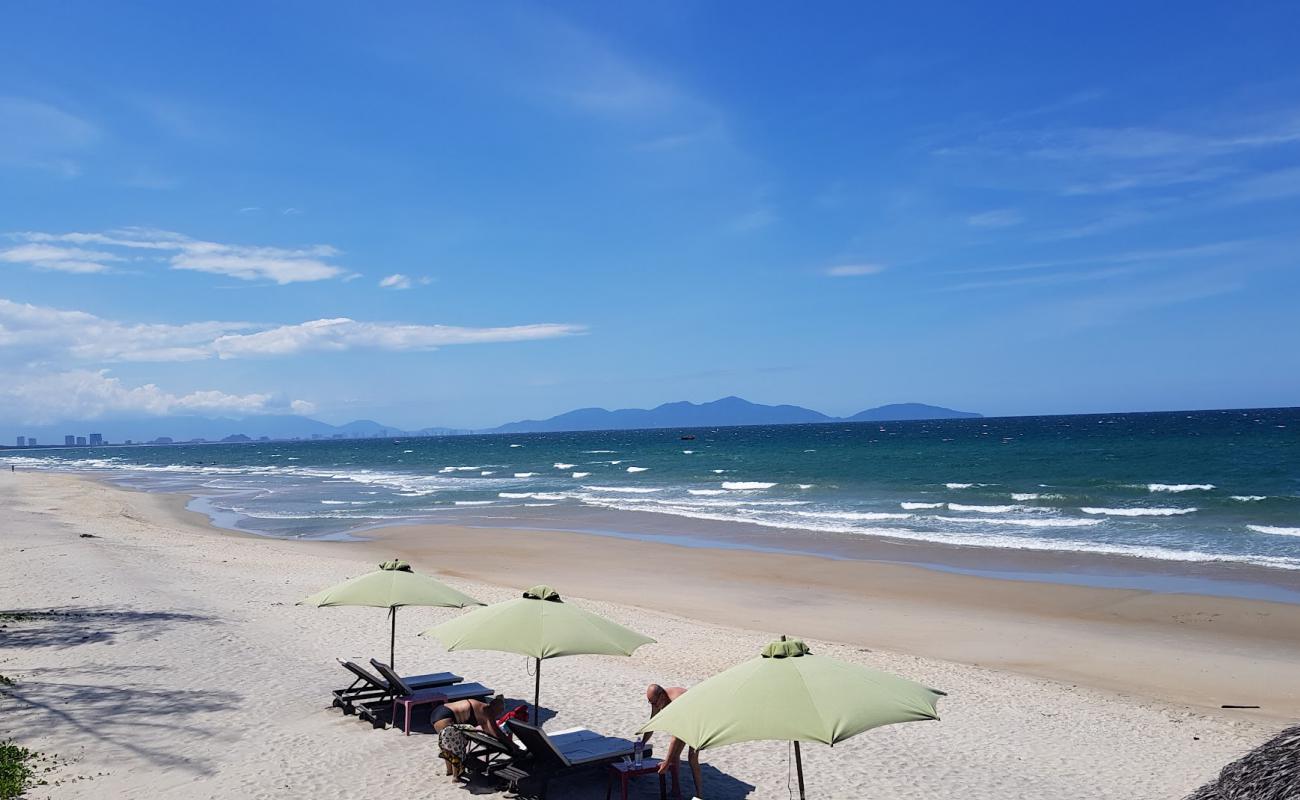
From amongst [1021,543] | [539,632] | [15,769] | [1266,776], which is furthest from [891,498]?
[1266,776]

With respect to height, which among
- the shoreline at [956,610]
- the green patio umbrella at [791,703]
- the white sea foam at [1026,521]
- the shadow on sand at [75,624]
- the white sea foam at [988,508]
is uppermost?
the green patio umbrella at [791,703]

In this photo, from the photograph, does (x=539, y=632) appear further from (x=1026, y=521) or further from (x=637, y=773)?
(x=1026, y=521)

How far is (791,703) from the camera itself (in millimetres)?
5496

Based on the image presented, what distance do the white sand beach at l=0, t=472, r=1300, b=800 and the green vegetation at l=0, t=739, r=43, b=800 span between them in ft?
0.64

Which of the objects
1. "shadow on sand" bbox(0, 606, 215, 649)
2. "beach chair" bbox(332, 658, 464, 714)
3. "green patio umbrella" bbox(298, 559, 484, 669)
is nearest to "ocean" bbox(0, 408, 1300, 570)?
"shadow on sand" bbox(0, 606, 215, 649)

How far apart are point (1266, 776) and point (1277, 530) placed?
1028 inches

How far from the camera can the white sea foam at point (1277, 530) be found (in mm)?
25453

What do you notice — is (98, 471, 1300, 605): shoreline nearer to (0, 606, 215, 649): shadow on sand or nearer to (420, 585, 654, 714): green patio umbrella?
(420, 585, 654, 714): green patio umbrella

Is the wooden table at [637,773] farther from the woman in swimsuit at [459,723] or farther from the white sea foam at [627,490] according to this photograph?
the white sea foam at [627,490]

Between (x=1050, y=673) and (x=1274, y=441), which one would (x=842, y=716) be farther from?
(x=1274, y=441)

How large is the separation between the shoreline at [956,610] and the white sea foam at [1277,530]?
6.10 m

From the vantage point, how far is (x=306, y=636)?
14.0 m

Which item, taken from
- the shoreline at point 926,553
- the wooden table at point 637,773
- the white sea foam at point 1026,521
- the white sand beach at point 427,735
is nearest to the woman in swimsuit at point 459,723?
the white sand beach at point 427,735

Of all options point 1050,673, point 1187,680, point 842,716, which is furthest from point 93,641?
point 1187,680
